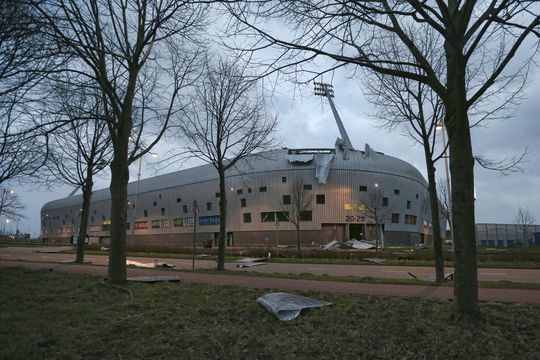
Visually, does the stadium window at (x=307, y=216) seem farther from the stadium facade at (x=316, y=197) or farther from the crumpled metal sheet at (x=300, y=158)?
the crumpled metal sheet at (x=300, y=158)

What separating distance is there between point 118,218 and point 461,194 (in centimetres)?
795

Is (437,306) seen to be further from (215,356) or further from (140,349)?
(140,349)

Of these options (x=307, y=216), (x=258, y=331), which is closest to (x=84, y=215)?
(x=258, y=331)

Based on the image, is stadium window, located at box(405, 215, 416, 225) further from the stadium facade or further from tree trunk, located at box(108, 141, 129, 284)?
tree trunk, located at box(108, 141, 129, 284)

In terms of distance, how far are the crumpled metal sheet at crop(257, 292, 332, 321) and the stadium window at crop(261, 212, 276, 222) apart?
65.5 m

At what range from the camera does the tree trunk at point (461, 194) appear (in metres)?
5.86

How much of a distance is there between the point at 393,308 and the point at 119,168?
7381 mm

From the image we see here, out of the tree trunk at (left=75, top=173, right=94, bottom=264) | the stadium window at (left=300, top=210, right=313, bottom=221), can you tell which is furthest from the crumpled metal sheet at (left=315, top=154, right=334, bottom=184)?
the tree trunk at (left=75, top=173, right=94, bottom=264)

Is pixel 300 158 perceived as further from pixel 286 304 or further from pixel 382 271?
pixel 286 304

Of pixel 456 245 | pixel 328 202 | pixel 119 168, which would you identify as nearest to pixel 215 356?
pixel 456 245

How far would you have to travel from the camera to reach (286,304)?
687 centimetres

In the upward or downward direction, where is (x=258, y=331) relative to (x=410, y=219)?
downward

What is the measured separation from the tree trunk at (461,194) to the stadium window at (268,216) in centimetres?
6693

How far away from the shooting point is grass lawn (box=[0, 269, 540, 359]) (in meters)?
5.20
